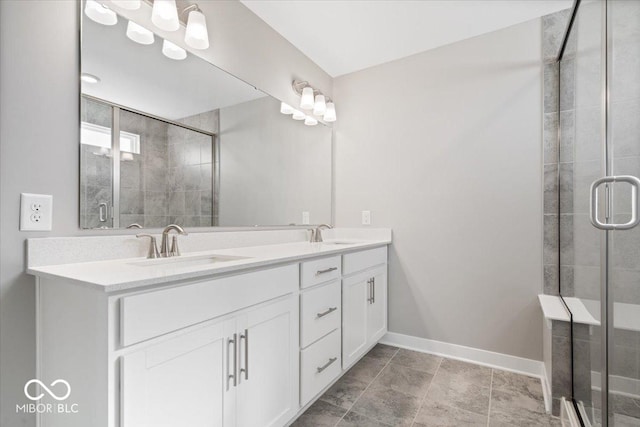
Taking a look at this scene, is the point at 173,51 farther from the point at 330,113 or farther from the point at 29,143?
the point at 330,113

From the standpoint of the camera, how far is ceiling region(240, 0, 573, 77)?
1.92 metres

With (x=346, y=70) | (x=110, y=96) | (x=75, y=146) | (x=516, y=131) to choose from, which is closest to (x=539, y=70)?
(x=516, y=131)

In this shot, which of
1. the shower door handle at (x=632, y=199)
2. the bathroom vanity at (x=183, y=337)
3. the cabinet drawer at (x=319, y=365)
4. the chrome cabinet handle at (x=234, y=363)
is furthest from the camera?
the cabinet drawer at (x=319, y=365)

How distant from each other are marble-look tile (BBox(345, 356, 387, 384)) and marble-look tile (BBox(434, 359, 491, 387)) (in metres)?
0.37

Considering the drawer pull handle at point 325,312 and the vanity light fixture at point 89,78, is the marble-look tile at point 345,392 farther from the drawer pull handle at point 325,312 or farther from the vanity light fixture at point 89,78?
the vanity light fixture at point 89,78

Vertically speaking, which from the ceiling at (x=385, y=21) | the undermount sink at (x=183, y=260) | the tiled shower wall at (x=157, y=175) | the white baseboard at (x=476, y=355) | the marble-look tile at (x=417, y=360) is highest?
the ceiling at (x=385, y=21)

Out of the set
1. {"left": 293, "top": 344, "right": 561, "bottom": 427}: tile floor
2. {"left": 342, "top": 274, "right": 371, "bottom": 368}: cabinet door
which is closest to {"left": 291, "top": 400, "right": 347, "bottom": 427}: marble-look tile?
{"left": 293, "top": 344, "right": 561, "bottom": 427}: tile floor

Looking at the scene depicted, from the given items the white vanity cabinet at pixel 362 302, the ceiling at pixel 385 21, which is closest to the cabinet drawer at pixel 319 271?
the white vanity cabinet at pixel 362 302

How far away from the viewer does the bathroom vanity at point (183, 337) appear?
82cm

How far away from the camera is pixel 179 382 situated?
3.10ft

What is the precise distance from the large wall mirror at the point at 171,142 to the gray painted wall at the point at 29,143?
0.05 metres

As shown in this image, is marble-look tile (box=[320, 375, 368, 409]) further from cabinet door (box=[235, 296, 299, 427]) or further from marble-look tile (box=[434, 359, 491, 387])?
marble-look tile (box=[434, 359, 491, 387])

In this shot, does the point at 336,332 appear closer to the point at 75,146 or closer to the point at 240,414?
the point at 240,414

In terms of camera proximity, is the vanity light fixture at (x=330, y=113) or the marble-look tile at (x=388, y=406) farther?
the vanity light fixture at (x=330, y=113)
